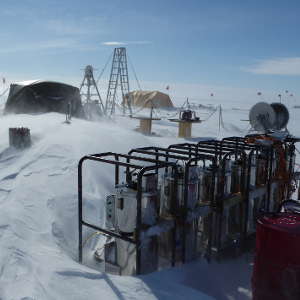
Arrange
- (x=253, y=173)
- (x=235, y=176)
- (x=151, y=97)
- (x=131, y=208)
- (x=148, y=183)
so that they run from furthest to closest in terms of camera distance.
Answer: (x=151, y=97)
(x=253, y=173)
(x=235, y=176)
(x=148, y=183)
(x=131, y=208)

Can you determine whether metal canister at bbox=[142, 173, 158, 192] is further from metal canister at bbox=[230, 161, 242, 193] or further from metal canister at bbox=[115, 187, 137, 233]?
metal canister at bbox=[230, 161, 242, 193]

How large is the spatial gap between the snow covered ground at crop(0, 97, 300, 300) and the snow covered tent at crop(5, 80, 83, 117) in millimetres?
9119

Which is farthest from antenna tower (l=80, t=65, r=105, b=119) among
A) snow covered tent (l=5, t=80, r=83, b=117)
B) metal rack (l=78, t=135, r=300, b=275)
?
metal rack (l=78, t=135, r=300, b=275)

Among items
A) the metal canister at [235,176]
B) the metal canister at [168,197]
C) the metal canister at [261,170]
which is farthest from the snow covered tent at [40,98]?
the metal canister at [168,197]

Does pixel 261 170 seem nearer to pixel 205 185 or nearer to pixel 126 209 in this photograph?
pixel 205 185

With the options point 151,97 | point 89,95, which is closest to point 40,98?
point 89,95

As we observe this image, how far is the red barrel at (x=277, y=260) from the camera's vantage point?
12.7ft

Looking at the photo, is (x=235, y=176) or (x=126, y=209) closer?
(x=126, y=209)

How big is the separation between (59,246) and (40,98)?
1581 cm

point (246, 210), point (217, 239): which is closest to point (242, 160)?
point (246, 210)

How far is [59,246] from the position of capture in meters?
5.42

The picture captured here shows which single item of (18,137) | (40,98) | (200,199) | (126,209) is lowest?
(200,199)

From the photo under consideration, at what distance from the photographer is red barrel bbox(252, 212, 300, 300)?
3871 mm

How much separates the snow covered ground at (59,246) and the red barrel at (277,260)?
26.8 inches
